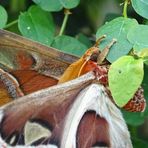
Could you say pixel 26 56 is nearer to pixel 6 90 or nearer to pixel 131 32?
pixel 6 90

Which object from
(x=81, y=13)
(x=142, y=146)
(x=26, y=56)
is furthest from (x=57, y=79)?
(x=81, y=13)

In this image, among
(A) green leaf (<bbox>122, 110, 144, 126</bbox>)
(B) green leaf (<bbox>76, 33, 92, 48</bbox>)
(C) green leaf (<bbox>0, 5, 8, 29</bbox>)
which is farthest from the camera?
(B) green leaf (<bbox>76, 33, 92, 48</bbox>)

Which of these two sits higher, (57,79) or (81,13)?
(81,13)

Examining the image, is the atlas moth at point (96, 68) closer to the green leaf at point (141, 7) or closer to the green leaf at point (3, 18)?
the green leaf at point (141, 7)

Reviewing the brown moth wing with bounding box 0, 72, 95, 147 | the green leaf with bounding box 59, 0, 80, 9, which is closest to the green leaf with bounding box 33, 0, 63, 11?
the green leaf with bounding box 59, 0, 80, 9

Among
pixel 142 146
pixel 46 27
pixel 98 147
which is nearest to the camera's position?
pixel 98 147

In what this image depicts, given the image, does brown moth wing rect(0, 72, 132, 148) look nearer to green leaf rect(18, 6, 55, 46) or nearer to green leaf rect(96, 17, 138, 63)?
green leaf rect(96, 17, 138, 63)
